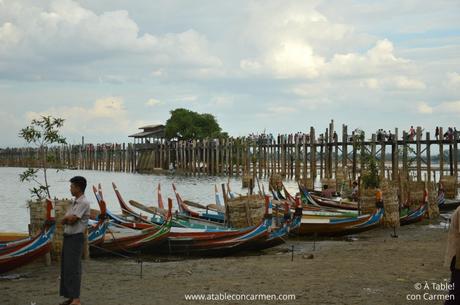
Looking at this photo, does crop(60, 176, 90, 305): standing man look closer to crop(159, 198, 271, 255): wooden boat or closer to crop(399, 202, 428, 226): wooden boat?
crop(159, 198, 271, 255): wooden boat

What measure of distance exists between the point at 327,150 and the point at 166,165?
28557mm

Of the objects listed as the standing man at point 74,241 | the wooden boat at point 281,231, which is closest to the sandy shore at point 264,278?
the wooden boat at point 281,231

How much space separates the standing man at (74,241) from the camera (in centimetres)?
795

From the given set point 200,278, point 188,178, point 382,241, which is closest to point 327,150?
point 188,178

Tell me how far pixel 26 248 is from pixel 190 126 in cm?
5832

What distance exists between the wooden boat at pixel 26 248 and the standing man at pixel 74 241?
9.61 feet

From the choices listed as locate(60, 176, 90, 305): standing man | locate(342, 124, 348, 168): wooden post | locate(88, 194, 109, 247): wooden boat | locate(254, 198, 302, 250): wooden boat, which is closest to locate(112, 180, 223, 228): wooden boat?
locate(254, 198, 302, 250): wooden boat

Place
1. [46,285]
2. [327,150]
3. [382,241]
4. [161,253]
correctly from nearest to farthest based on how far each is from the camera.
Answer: [46,285], [161,253], [382,241], [327,150]

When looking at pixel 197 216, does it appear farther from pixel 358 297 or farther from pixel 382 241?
pixel 358 297

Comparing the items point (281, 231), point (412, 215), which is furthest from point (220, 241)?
point (412, 215)

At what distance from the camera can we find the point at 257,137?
49.3 metres

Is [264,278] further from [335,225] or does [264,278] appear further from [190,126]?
[190,126]

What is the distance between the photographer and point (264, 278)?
394 inches

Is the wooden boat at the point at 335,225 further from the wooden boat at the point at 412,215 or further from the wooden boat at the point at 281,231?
the wooden boat at the point at 412,215
